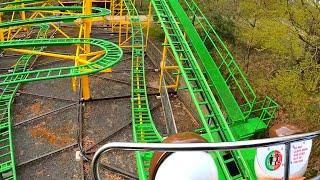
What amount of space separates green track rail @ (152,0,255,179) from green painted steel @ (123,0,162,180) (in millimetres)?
1282

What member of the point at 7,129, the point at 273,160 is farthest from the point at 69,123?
the point at 273,160

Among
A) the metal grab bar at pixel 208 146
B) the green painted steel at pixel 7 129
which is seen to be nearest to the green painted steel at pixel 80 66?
the green painted steel at pixel 7 129

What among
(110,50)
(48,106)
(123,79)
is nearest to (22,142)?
(48,106)

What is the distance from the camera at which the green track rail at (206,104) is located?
5383mm

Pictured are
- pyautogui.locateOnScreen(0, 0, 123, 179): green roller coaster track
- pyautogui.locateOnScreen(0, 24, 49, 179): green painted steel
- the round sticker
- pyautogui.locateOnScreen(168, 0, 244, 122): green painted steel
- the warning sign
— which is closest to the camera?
the warning sign

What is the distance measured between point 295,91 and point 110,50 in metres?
4.66

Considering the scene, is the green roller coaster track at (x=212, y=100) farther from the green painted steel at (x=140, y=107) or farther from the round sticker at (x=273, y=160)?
the round sticker at (x=273, y=160)

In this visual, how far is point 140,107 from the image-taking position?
8.93m

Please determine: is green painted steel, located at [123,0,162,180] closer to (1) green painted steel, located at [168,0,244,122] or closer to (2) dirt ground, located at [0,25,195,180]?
(2) dirt ground, located at [0,25,195,180]

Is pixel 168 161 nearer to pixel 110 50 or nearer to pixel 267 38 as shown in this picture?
pixel 110 50

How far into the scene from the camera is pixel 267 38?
371 inches

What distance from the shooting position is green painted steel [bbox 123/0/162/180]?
6.12 metres

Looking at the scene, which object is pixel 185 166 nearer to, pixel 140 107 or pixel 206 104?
pixel 206 104

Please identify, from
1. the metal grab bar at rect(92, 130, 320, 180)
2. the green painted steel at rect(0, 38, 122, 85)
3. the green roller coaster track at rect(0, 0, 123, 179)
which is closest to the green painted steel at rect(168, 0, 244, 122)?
the green roller coaster track at rect(0, 0, 123, 179)
